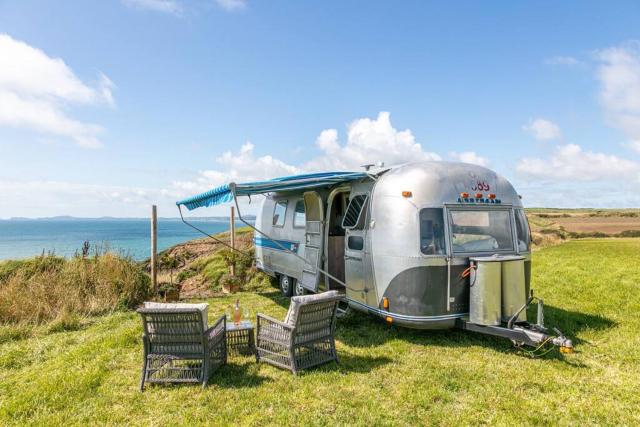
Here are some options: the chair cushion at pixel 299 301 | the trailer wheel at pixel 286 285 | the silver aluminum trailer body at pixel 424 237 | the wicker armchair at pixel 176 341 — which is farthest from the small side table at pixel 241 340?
the trailer wheel at pixel 286 285

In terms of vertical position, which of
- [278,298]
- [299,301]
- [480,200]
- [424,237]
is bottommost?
[278,298]

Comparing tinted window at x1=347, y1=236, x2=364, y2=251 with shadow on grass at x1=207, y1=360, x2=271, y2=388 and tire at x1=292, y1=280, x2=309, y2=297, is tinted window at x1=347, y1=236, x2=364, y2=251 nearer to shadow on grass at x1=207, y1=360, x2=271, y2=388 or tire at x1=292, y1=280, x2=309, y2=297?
tire at x1=292, y1=280, x2=309, y2=297

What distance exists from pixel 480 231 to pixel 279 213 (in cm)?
542

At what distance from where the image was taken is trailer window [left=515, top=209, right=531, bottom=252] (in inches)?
A: 256

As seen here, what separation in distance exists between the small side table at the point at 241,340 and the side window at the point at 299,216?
11.7 feet

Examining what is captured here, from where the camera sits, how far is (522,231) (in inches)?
260

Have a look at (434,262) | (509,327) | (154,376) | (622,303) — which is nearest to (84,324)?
(154,376)

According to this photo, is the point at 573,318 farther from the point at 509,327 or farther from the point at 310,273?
the point at 310,273

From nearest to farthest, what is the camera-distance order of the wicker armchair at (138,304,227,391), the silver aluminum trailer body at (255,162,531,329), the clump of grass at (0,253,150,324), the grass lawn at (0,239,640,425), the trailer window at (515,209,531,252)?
the grass lawn at (0,239,640,425)
the wicker armchair at (138,304,227,391)
the silver aluminum trailer body at (255,162,531,329)
the trailer window at (515,209,531,252)
the clump of grass at (0,253,150,324)

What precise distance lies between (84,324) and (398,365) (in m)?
6.18

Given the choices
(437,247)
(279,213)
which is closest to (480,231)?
(437,247)

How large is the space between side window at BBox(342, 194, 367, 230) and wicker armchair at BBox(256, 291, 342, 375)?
1.85m

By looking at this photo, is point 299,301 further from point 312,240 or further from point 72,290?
point 72,290

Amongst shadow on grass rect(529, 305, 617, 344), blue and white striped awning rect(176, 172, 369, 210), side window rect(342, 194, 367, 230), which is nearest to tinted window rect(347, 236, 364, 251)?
side window rect(342, 194, 367, 230)
